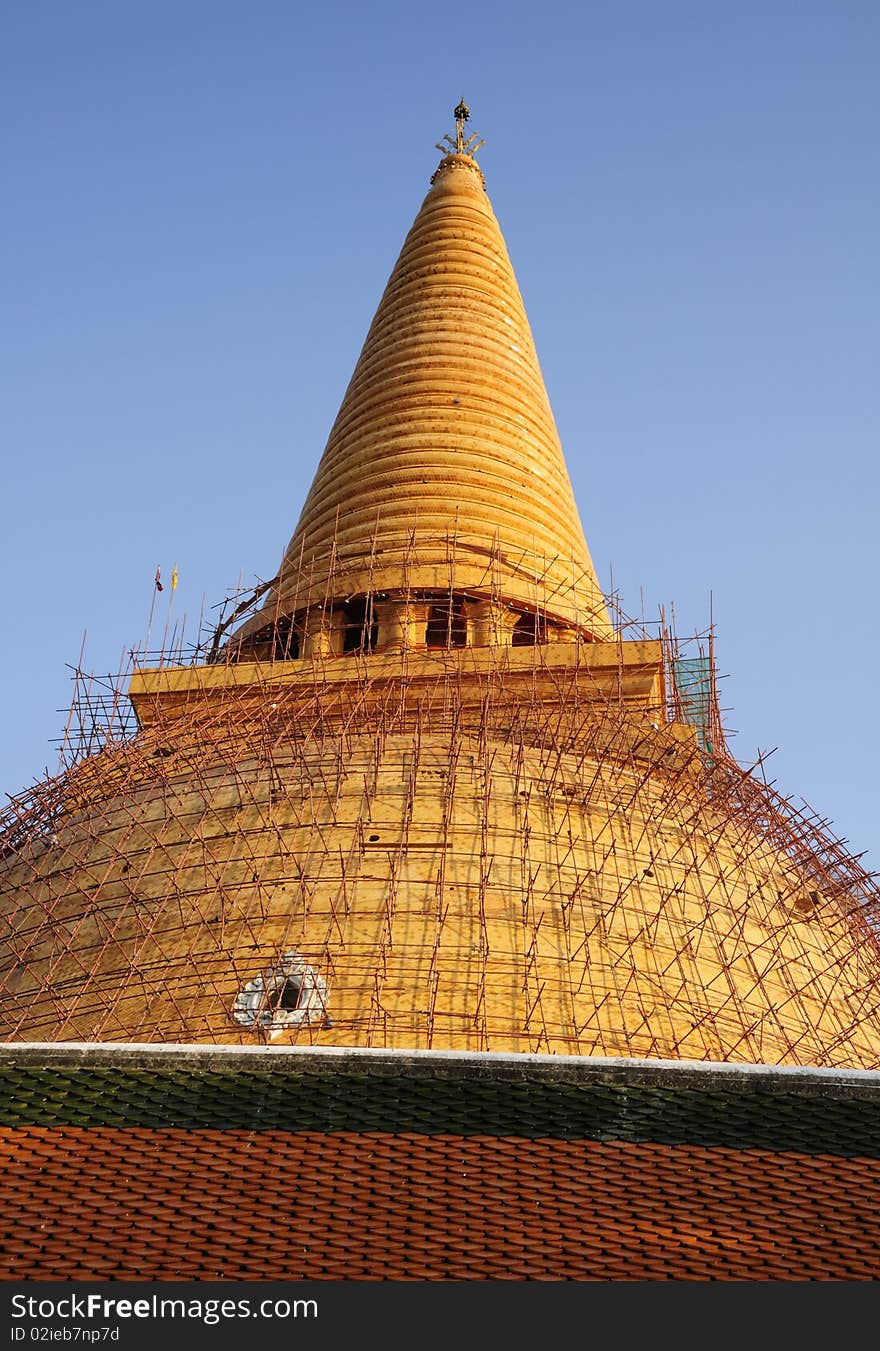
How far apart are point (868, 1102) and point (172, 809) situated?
893 centimetres

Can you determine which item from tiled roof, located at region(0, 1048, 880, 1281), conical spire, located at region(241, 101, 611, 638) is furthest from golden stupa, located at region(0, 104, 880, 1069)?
tiled roof, located at region(0, 1048, 880, 1281)

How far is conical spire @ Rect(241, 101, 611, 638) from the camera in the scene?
2233cm

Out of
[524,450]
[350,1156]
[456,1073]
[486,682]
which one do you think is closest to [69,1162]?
[350,1156]

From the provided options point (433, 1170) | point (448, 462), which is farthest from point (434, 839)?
point (448, 462)

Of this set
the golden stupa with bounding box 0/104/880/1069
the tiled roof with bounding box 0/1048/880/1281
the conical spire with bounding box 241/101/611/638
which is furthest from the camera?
the conical spire with bounding box 241/101/611/638

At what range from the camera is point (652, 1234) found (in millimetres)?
10164

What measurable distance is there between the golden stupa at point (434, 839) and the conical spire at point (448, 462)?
0.07 m

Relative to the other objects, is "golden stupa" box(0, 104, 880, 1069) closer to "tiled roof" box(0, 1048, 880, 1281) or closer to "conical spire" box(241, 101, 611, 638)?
"conical spire" box(241, 101, 611, 638)

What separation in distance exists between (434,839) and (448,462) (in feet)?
27.6

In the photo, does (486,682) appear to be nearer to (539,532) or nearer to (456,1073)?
(539,532)

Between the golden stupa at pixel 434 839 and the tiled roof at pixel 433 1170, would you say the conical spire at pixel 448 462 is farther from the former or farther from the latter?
the tiled roof at pixel 433 1170

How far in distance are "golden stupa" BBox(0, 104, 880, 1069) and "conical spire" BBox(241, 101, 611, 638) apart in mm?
66

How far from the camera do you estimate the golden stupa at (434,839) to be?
15.2 m

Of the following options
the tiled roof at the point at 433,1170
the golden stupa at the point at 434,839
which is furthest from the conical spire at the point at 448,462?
the tiled roof at the point at 433,1170
